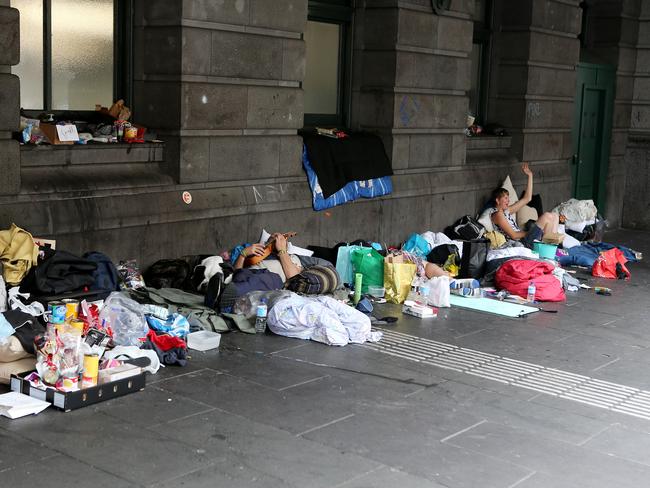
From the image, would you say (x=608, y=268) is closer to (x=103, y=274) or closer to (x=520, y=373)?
(x=520, y=373)

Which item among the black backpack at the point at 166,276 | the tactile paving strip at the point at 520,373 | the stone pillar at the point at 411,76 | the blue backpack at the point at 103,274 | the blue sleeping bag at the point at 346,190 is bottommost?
the tactile paving strip at the point at 520,373

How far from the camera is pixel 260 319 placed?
9.00 meters

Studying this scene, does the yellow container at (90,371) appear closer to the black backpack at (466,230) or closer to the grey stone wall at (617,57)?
the black backpack at (466,230)

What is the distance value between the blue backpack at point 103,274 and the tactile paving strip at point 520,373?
233cm

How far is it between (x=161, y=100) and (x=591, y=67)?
997 centimetres

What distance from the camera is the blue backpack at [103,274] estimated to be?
29.2 feet

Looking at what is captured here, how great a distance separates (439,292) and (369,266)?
867 millimetres

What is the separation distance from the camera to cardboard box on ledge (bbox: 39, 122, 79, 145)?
30.8 feet

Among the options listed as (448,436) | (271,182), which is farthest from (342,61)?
(448,436)

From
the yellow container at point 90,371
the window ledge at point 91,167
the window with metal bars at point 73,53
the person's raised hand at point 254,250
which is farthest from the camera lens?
the person's raised hand at point 254,250

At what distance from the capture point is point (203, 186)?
415 inches

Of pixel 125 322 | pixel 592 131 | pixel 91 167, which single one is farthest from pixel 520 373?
pixel 592 131

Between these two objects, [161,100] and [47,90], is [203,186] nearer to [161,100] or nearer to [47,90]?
[161,100]

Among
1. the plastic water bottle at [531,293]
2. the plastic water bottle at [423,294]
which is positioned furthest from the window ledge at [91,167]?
the plastic water bottle at [531,293]
